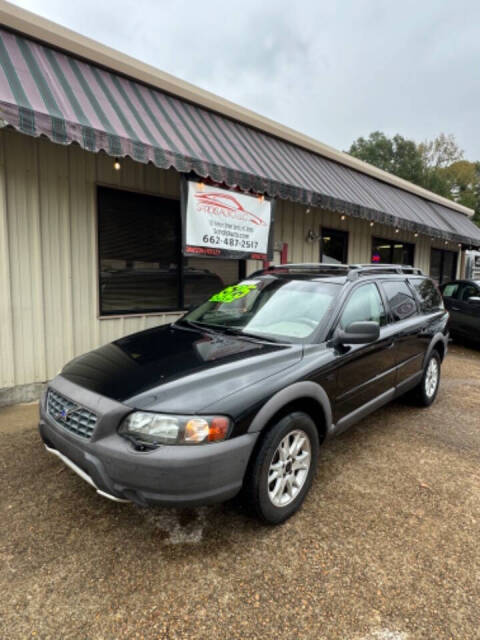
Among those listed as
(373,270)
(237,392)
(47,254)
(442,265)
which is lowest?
(237,392)

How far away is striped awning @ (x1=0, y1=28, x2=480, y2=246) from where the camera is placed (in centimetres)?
369

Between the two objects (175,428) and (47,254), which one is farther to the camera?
(47,254)

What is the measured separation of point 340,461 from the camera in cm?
344

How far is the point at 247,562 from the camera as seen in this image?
7.27 ft

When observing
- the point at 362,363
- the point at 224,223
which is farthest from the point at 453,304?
the point at 362,363

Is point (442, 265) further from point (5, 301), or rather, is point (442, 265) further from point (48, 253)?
point (5, 301)

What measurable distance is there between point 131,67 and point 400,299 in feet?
14.9

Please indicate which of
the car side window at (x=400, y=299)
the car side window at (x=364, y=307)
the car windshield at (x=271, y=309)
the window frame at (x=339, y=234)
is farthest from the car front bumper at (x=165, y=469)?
the window frame at (x=339, y=234)

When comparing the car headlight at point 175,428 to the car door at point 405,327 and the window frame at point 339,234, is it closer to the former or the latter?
the car door at point 405,327

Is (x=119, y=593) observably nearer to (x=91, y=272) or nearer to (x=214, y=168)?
(x=91, y=272)

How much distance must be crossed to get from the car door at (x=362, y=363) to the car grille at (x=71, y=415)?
180 cm

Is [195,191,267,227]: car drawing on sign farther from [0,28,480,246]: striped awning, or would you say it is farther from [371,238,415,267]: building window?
[371,238,415,267]: building window

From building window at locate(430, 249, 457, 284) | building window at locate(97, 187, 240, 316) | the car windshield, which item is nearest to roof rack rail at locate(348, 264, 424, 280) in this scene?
the car windshield

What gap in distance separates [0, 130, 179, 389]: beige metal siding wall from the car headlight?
3.14 metres
